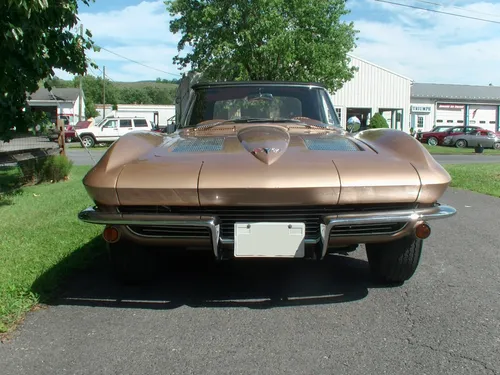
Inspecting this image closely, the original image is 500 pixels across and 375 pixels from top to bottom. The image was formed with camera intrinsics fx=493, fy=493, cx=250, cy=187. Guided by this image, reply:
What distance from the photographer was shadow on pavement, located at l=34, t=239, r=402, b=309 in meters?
3.31

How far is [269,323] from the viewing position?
9.64 ft

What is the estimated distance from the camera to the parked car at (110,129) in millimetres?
28547

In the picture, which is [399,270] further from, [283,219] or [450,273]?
[283,219]

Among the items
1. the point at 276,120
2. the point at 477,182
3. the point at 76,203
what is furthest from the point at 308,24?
the point at 276,120

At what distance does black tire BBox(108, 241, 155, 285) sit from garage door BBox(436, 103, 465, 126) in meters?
43.1

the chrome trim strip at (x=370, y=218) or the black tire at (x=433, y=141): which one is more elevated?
the chrome trim strip at (x=370, y=218)

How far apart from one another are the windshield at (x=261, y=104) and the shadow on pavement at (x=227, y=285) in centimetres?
131

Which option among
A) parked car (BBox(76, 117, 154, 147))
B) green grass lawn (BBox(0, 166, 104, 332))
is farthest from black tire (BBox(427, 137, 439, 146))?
green grass lawn (BBox(0, 166, 104, 332))

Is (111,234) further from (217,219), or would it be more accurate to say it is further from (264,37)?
(264,37)

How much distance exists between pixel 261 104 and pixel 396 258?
6.31 feet

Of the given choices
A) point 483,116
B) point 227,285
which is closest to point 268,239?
point 227,285

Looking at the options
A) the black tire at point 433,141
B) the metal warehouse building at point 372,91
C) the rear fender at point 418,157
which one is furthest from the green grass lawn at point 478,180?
the metal warehouse building at point 372,91

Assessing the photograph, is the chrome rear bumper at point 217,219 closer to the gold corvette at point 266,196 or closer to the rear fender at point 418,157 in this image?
the gold corvette at point 266,196

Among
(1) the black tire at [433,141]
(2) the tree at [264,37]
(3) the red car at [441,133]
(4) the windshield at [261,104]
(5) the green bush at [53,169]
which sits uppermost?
(2) the tree at [264,37]
